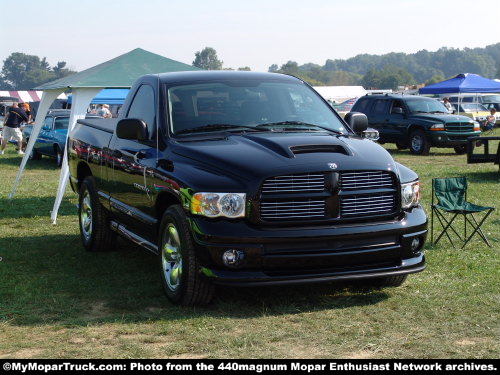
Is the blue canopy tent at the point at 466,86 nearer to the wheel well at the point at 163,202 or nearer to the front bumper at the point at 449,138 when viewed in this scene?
the front bumper at the point at 449,138

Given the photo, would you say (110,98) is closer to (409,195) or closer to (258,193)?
(409,195)

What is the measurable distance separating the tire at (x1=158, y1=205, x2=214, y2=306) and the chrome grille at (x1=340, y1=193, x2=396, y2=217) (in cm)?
123

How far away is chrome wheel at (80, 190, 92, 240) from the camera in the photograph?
9453mm

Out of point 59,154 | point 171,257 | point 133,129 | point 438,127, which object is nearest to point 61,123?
point 59,154

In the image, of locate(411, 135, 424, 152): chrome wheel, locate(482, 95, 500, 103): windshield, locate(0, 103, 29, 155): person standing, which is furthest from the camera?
locate(482, 95, 500, 103): windshield

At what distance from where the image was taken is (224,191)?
19.9 feet

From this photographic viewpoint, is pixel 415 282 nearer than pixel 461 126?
A: Yes

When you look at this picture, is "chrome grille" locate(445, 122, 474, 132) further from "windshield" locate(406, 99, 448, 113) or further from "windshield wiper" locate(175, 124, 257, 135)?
"windshield wiper" locate(175, 124, 257, 135)

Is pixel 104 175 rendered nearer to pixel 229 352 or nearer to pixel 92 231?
pixel 92 231

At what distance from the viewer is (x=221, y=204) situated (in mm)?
6066

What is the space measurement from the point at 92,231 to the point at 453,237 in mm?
4513

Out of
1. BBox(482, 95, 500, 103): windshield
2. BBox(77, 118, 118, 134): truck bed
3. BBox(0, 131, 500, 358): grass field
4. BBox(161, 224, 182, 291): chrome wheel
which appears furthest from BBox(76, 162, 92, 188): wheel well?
BBox(482, 95, 500, 103): windshield
